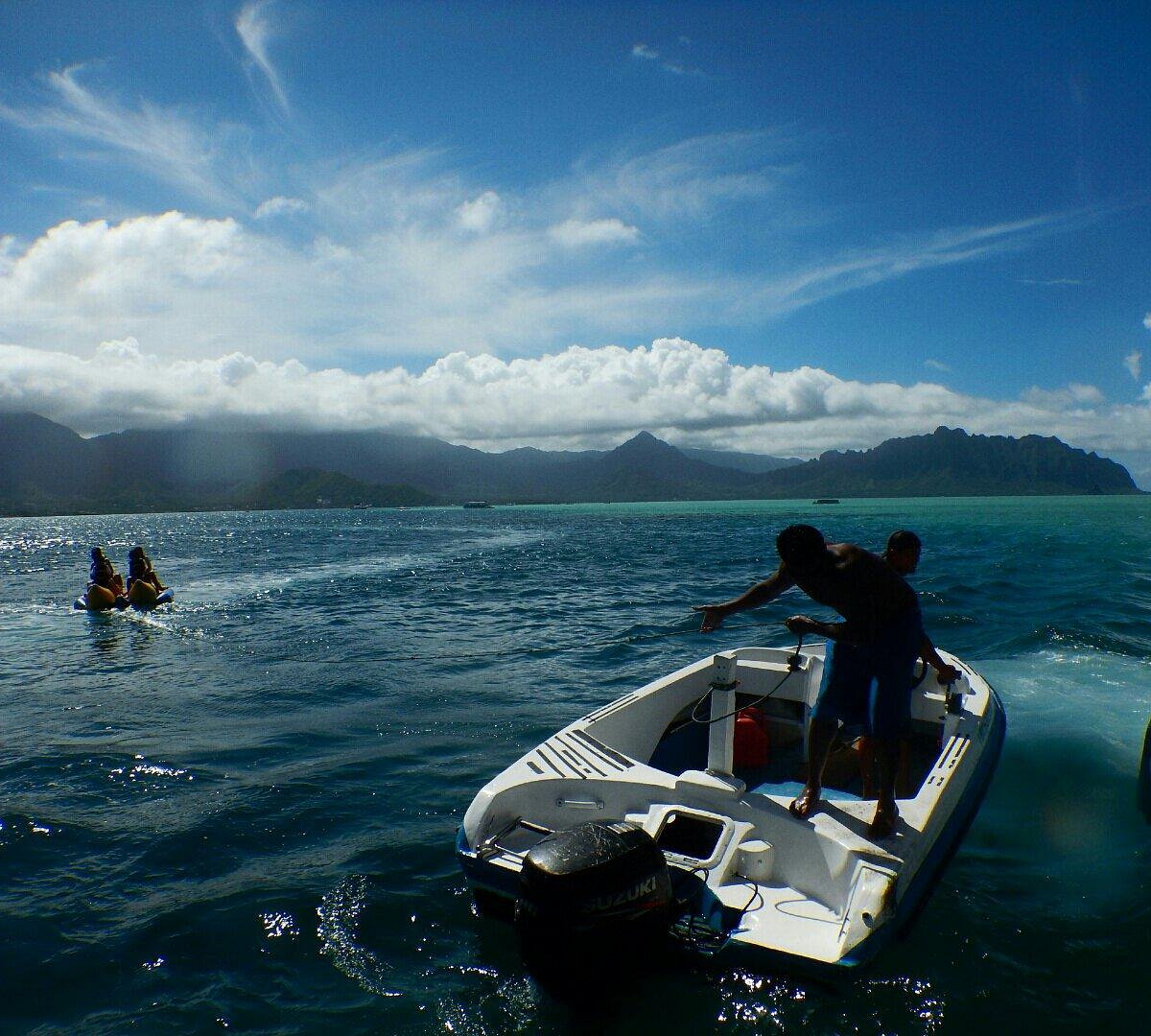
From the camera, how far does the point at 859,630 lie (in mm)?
5836

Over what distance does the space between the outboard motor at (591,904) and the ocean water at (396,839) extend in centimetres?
33

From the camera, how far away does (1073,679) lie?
13.7 m

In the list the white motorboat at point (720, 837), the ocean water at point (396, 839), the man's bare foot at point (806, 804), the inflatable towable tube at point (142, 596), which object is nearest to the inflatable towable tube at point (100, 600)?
the inflatable towable tube at point (142, 596)

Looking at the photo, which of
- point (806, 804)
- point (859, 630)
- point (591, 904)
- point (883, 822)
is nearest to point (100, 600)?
point (591, 904)

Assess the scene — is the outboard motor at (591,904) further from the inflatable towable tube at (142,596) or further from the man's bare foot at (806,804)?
the inflatable towable tube at (142,596)

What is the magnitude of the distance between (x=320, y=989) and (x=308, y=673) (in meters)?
10.4

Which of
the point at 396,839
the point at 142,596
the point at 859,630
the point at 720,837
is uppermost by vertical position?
the point at 859,630

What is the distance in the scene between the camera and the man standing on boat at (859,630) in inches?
220

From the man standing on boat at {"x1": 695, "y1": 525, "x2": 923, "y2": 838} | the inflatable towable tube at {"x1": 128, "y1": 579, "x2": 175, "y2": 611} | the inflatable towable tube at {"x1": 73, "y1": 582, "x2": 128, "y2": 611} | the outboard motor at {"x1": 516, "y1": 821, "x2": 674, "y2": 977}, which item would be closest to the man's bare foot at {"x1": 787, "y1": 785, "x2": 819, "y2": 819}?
the man standing on boat at {"x1": 695, "y1": 525, "x2": 923, "y2": 838}

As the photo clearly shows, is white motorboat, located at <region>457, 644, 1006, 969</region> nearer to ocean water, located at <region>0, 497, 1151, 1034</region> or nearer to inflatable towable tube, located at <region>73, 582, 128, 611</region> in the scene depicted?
ocean water, located at <region>0, 497, 1151, 1034</region>

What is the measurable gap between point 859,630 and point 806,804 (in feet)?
4.99

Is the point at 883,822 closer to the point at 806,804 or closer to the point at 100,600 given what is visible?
the point at 806,804

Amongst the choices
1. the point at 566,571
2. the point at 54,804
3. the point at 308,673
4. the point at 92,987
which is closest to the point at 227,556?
the point at 566,571

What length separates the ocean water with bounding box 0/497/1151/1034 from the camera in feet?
16.4
